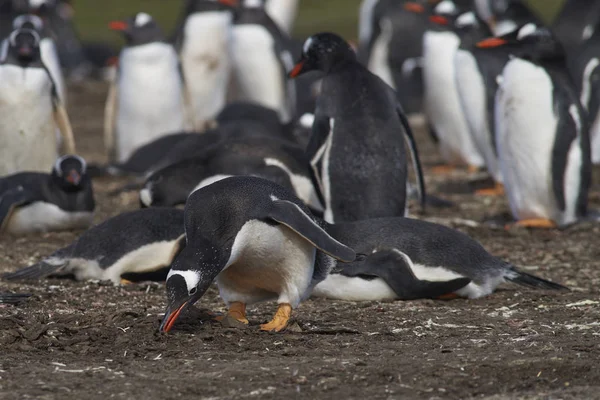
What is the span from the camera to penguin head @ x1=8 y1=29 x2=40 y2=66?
28.9 feet

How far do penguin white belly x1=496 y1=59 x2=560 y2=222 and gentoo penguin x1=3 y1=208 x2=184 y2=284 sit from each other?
2.84m

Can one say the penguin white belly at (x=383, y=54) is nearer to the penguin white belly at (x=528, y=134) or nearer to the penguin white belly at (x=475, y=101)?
the penguin white belly at (x=475, y=101)

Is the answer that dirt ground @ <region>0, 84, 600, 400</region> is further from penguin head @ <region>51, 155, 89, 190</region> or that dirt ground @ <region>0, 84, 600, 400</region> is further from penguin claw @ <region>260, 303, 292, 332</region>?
penguin head @ <region>51, 155, 89, 190</region>

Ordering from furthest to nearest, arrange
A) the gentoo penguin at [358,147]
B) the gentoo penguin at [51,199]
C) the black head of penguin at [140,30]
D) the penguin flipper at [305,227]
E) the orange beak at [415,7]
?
the orange beak at [415,7], the black head of penguin at [140,30], the gentoo penguin at [51,199], the gentoo penguin at [358,147], the penguin flipper at [305,227]

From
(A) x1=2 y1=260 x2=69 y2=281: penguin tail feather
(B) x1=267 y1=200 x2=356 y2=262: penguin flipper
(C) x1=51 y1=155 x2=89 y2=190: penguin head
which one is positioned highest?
(B) x1=267 y1=200 x2=356 y2=262: penguin flipper

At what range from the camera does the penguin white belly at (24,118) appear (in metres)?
8.77

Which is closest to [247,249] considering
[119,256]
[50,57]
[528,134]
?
[119,256]

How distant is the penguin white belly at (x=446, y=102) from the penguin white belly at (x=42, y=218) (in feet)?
16.2

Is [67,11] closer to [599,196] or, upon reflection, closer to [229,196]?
[599,196]

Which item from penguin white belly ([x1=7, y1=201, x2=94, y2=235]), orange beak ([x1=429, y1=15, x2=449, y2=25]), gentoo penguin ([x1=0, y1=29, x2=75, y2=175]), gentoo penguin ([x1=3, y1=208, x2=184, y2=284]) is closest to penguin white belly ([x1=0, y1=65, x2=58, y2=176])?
gentoo penguin ([x1=0, y1=29, x2=75, y2=175])

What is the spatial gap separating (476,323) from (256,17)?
883cm

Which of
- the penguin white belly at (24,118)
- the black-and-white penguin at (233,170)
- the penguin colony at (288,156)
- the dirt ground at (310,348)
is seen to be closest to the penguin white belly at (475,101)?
the penguin colony at (288,156)

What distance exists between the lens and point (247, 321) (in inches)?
180

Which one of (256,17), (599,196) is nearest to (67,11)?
(256,17)
